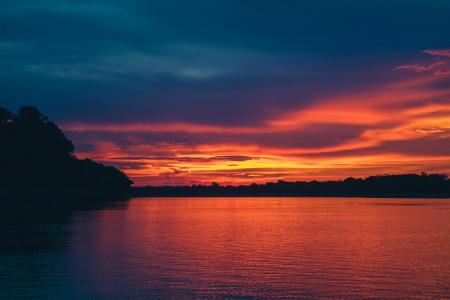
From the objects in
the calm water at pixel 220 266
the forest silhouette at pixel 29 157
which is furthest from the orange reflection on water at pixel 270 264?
the forest silhouette at pixel 29 157

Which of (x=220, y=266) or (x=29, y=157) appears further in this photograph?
(x=29, y=157)

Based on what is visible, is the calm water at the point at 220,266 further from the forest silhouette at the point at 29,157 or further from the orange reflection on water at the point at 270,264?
the forest silhouette at the point at 29,157

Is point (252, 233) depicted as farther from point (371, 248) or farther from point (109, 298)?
point (109, 298)

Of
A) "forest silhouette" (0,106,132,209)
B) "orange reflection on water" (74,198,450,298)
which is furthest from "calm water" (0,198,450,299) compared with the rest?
"forest silhouette" (0,106,132,209)

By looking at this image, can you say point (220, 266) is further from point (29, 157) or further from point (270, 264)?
point (29, 157)

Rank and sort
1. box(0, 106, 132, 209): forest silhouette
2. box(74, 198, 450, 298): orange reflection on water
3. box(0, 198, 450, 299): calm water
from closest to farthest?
box(0, 198, 450, 299): calm water
box(74, 198, 450, 298): orange reflection on water
box(0, 106, 132, 209): forest silhouette

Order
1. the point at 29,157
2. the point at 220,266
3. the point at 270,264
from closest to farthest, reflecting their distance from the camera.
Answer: the point at 220,266 < the point at 270,264 < the point at 29,157

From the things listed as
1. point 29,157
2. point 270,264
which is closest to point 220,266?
point 270,264

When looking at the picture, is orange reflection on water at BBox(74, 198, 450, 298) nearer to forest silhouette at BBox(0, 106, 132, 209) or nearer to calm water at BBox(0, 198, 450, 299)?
calm water at BBox(0, 198, 450, 299)

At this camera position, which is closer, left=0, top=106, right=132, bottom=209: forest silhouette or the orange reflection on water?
the orange reflection on water

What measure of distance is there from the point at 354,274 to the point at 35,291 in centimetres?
2090

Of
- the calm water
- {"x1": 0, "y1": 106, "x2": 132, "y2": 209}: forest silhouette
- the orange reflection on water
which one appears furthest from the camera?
{"x1": 0, "y1": 106, "x2": 132, "y2": 209}: forest silhouette

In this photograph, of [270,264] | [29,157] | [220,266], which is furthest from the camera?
[29,157]

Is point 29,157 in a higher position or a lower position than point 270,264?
higher
